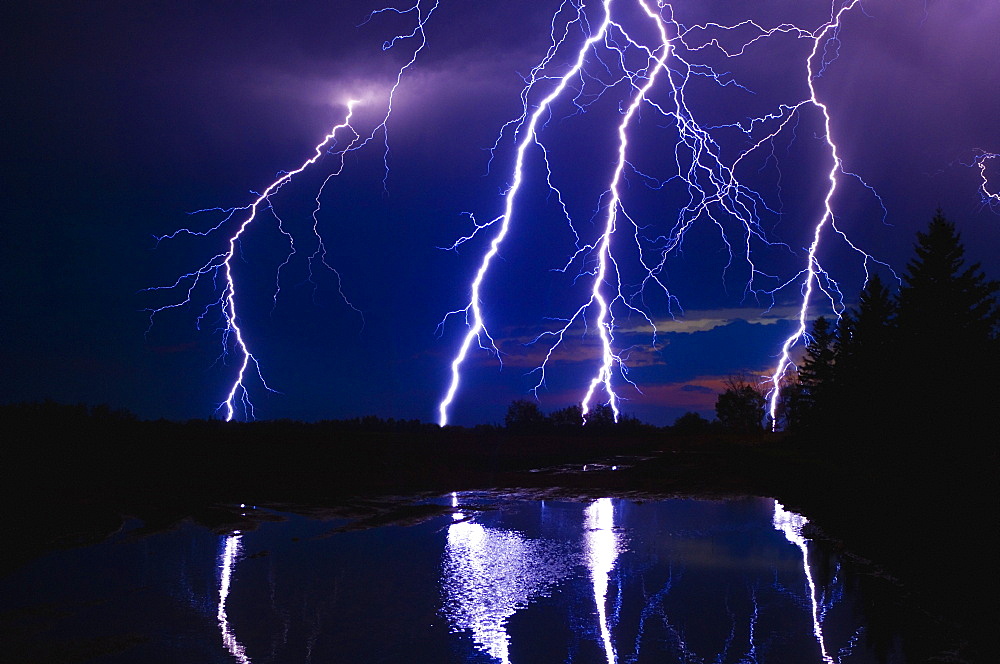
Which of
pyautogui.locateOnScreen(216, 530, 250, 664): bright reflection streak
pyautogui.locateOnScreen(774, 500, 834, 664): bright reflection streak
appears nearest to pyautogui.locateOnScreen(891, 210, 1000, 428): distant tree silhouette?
pyautogui.locateOnScreen(774, 500, 834, 664): bright reflection streak

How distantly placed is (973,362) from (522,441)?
102 ft

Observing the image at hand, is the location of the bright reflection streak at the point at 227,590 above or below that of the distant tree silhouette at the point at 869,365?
below

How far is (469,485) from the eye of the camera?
21.4 meters

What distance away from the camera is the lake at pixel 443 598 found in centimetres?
583

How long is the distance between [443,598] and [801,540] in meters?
7.33

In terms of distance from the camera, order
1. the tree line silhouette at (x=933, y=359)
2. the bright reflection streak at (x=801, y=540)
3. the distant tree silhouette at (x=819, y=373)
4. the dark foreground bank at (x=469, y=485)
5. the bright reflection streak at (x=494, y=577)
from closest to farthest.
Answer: the bright reflection streak at (x=801, y=540) < the bright reflection streak at (x=494, y=577) < the dark foreground bank at (x=469, y=485) < the tree line silhouette at (x=933, y=359) < the distant tree silhouette at (x=819, y=373)

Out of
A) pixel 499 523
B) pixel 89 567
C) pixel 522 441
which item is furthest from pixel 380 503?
pixel 522 441

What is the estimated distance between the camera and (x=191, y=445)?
80.6 ft

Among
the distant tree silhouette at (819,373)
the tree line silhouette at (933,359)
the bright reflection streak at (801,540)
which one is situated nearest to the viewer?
the bright reflection streak at (801,540)

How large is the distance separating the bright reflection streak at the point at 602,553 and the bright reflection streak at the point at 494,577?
401 mm

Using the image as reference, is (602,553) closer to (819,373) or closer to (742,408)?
(819,373)

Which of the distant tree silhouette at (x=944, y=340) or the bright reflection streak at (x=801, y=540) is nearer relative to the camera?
the bright reflection streak at (x=801, y=540)

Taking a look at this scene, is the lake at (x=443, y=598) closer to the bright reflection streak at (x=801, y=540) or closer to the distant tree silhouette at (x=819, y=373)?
the bright reflection streak at (x=801, y=540)

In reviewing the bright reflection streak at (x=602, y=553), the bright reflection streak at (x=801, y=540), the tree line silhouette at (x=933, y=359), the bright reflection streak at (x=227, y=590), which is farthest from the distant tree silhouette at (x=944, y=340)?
→ the bright reflection streak at (x=227, y=590)
